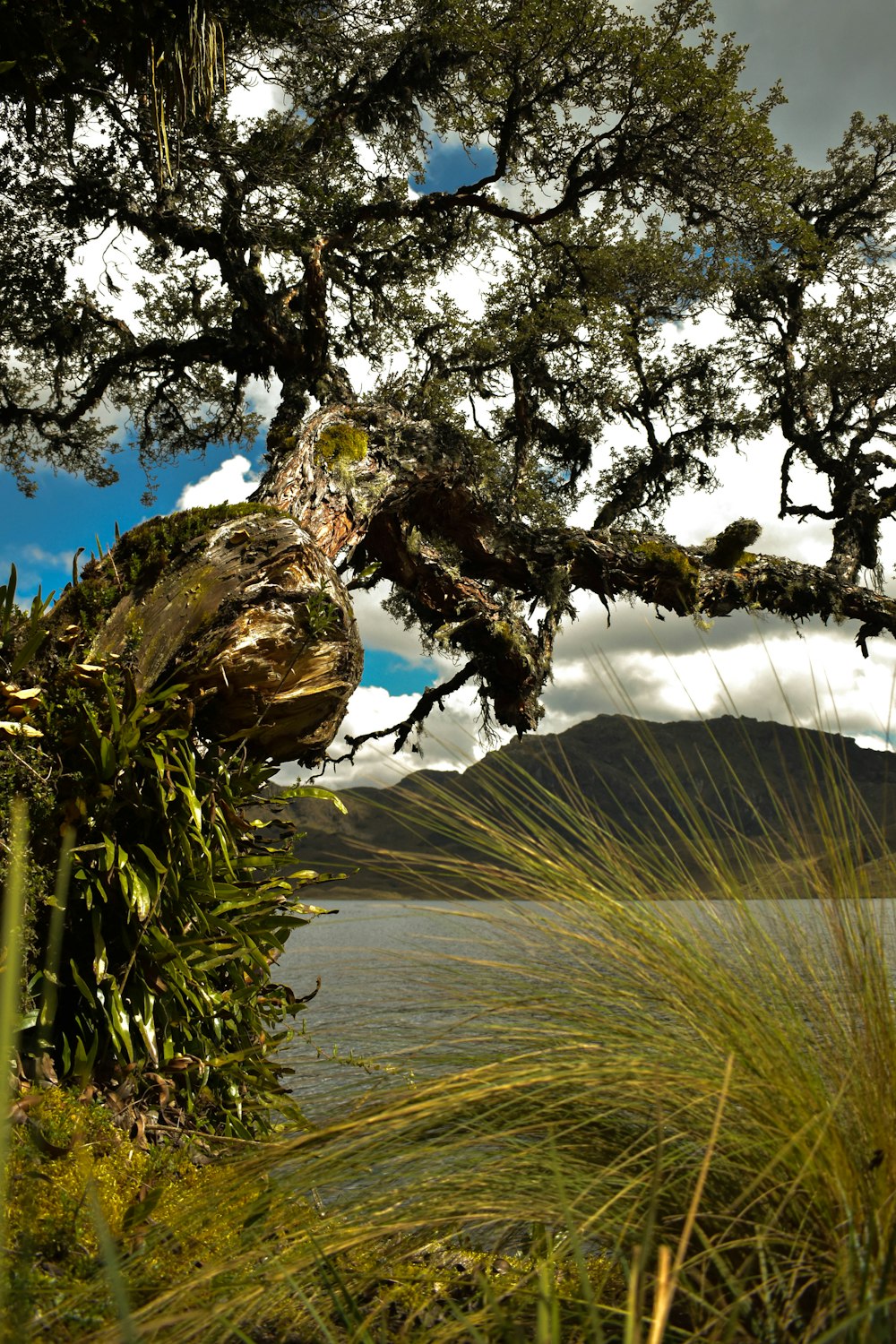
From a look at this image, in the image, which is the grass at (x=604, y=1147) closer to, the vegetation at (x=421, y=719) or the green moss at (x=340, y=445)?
the vegetation at (x=421, y=719)

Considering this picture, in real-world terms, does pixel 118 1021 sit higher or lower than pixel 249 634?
lower

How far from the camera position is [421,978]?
2.23 meters

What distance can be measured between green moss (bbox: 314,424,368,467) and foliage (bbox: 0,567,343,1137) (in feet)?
8.88

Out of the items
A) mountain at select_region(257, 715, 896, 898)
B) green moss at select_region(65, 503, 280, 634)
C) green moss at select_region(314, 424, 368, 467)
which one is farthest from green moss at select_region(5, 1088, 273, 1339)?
green moss at select_region(314, 424, 368, 467)

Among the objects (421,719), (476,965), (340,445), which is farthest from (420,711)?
(476,965)

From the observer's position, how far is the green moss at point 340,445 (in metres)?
6.05

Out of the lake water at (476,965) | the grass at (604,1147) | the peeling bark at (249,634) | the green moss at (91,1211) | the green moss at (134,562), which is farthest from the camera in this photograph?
the green moss at (134,562)

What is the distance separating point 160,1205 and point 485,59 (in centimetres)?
946

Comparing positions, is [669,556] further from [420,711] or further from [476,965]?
[476,965]

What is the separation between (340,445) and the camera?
242 inches

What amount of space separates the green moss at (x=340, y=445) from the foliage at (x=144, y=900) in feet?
8.88

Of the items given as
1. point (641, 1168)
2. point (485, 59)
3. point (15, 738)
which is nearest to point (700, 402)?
point (485, 59)

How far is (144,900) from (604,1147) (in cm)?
191

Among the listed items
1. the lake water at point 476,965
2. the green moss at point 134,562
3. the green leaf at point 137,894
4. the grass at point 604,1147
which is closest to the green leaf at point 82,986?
the green leaf at point 137,894
